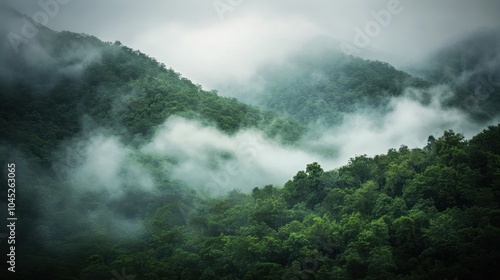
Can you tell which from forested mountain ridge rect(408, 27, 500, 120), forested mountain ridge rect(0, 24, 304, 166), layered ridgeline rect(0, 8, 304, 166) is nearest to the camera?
forested mountain ridge rect(0, 24, 304, 166)

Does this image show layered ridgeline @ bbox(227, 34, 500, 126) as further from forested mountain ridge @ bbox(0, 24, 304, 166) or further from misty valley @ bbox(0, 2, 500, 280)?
forested mountain ridge @ bbox(0, 24, 304, 166)

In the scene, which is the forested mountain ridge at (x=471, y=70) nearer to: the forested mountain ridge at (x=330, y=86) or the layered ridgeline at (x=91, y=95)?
the forested mountain ridge at (x=330, y=86)

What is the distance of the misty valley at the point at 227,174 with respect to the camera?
36.5 metres

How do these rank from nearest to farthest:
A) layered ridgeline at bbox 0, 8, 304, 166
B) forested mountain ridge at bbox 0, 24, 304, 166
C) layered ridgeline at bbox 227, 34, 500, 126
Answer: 1. forested mountain ridge at bbox 0, 24, 304, 166
2. layered ridgeline at bbox 0, 8, 304, 166
3. layered ridgeline at bbox 227, 34, 500, 126

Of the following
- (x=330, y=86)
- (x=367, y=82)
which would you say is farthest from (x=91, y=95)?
(x=367, y=82)

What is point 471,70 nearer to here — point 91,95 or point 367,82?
point 367,82

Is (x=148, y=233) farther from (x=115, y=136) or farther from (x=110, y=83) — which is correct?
(x=110, y=83)

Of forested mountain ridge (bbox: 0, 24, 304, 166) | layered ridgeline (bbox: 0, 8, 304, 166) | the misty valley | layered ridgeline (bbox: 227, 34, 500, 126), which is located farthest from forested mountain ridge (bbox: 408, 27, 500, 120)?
forested mountain ridge (bbox: 0, 24, 304, 166)

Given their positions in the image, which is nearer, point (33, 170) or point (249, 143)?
point (33, 170)

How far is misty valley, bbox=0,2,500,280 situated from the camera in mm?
36500

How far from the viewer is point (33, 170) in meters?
49.5

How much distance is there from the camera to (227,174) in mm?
60656

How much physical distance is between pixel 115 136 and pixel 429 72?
75638 millimetres

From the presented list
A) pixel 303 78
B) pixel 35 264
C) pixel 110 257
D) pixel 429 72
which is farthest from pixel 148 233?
pixel 429 72
